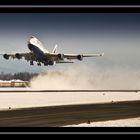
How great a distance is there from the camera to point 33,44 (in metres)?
55.8
